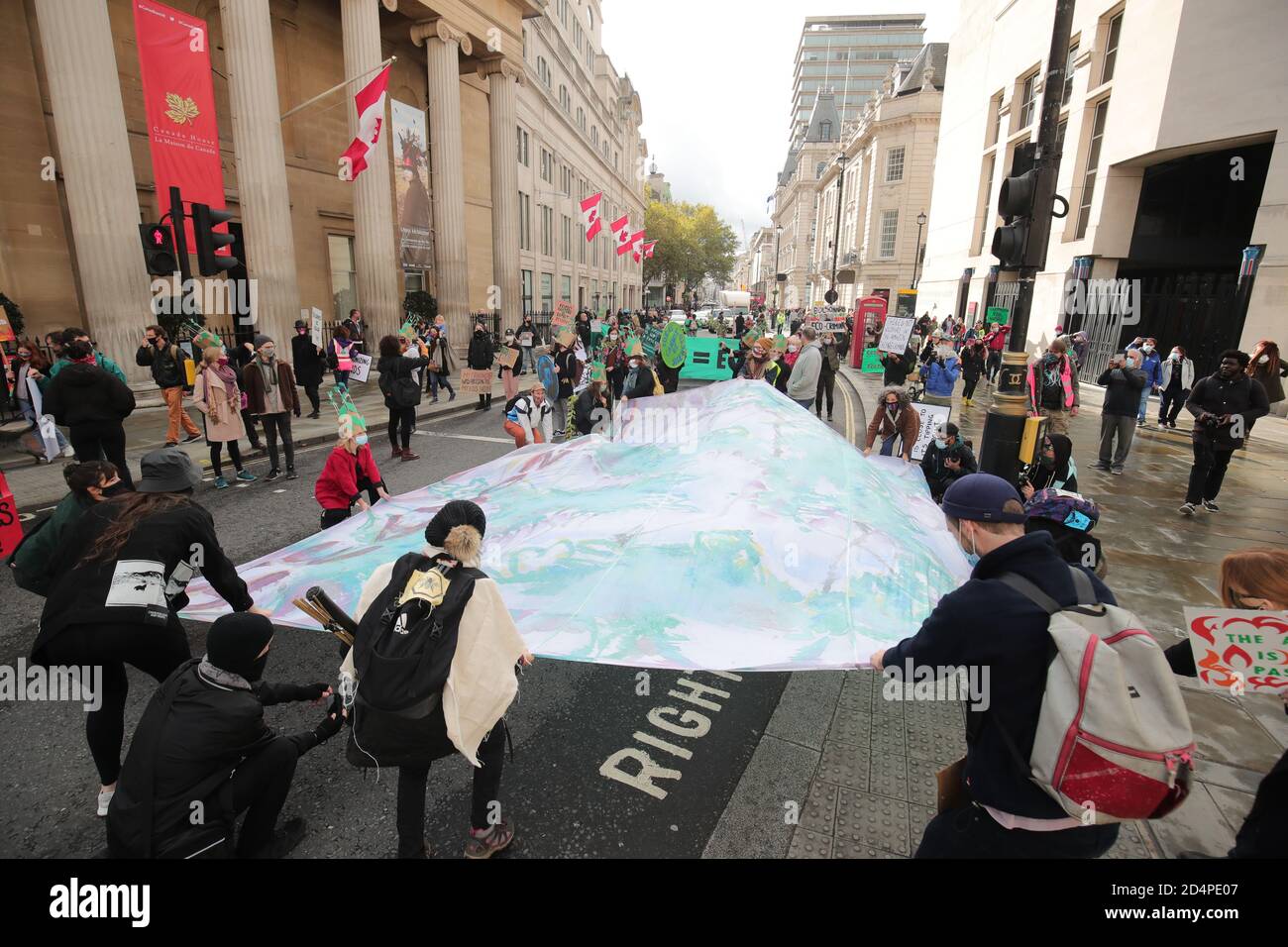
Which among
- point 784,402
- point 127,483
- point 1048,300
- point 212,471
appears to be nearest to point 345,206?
point 212,471

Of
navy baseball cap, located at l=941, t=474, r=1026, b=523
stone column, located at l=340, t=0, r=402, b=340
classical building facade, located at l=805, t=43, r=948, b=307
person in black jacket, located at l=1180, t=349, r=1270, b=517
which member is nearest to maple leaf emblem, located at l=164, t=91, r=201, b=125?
stone column, located at l=340, t=0, r=402, b=340

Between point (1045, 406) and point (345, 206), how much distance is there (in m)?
23.5

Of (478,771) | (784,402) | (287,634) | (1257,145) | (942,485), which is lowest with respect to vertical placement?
(287,634)

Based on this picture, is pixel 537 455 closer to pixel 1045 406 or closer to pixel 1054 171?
pixel 1054 171

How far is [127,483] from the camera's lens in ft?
19.4

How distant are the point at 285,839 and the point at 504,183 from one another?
99.4 ft

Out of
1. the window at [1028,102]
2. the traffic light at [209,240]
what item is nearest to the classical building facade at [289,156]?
the traffic light at [209,240]

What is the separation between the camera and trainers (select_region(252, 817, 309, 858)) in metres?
2.98

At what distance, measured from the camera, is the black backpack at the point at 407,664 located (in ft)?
8.61

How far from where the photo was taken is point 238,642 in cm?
270

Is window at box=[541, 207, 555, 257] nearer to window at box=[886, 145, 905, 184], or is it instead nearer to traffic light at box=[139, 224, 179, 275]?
traffic light at box=[139, 224, 179, 275]

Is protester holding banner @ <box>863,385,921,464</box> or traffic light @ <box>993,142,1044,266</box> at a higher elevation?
traffic light @ <box>993,142,1044,266</box>

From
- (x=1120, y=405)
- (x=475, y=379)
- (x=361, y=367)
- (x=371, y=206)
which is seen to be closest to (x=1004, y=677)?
(x=1120, y=405)

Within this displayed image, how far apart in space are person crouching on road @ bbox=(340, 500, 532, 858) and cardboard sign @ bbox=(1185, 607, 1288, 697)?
2738mm
